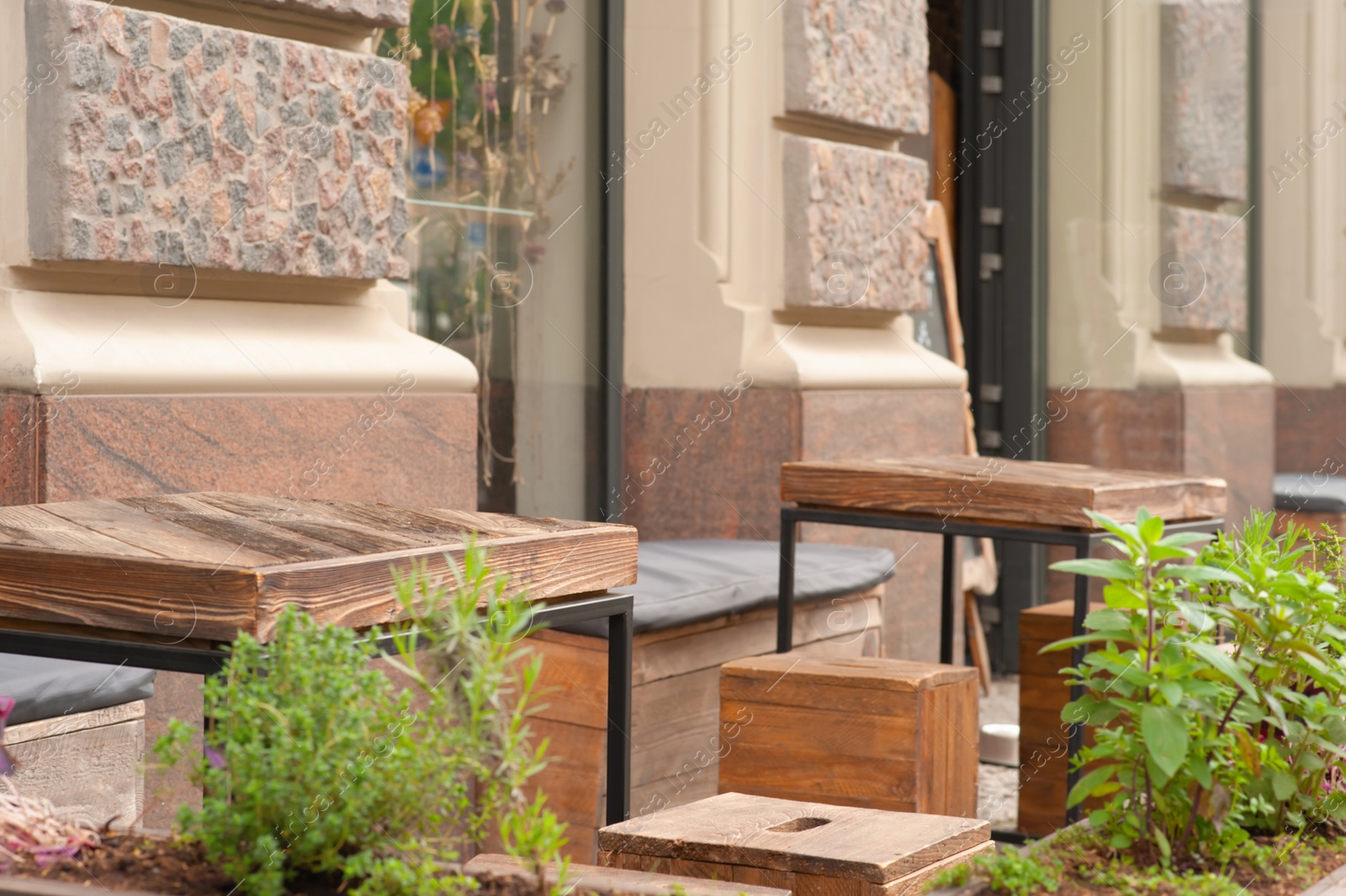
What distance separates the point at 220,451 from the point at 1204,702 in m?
1.84

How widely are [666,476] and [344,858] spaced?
3385 mm

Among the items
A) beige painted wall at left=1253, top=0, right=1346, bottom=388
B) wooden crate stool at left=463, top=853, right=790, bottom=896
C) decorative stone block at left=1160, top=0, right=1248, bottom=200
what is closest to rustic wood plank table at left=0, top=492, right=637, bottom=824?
wooden crate stool at left=463, top=853, right=790, bottom=896

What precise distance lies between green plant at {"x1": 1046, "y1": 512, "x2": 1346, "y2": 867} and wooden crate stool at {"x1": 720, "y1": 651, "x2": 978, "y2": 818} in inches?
45.8

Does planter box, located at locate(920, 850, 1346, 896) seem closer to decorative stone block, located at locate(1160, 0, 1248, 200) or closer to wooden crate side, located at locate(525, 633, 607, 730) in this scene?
wooden crate side, located at locate(525, 633, 607, 730)

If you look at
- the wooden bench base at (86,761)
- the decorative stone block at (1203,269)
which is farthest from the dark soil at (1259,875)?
the decorative stone block at (1203,269)

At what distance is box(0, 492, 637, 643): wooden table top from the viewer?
1531mm

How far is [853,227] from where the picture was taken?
15.6 ft

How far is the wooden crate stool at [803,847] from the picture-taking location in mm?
1848

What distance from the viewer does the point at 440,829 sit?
134 cm

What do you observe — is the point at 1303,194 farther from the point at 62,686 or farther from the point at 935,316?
the point at 62,686

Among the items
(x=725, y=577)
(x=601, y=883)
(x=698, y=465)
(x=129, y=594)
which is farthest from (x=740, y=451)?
(x=601, y=883)

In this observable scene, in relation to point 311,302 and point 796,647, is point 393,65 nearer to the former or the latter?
point 311,302

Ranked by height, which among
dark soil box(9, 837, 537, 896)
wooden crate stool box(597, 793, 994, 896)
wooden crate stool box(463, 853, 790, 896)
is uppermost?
dark soil box(9, 837, 537, 896)

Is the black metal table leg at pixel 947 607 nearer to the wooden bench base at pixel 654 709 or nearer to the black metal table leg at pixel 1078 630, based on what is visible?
the wooden bench base at pixel 654 709
